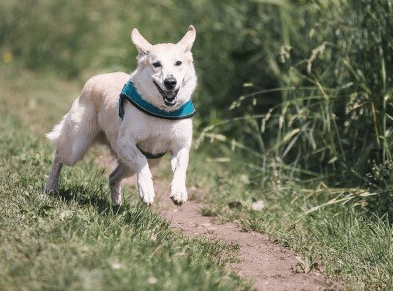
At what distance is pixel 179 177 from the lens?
4547mm

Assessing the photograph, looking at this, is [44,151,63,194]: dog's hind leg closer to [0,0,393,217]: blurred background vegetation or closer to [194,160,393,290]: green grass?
[194,160,393,290]: green grass

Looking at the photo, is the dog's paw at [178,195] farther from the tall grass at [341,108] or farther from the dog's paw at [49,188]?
the tall grass at [341,108]

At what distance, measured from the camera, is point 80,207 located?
4.55 meters

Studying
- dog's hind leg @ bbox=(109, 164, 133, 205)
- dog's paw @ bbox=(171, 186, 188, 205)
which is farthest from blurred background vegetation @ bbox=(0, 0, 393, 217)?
dog's paw @ bbox=(171, 186, 188, 205)

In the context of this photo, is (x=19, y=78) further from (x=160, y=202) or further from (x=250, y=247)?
(x=250, y=247)

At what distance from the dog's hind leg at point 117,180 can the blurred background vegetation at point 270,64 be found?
1.14m

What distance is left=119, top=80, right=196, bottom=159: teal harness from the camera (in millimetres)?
4625

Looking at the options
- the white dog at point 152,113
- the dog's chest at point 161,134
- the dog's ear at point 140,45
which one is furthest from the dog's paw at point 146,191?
the dog's ear at point 140,45

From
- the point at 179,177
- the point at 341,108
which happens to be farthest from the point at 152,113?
the point at 341,108

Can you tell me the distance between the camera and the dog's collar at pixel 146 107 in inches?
182

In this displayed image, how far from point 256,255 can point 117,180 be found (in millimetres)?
1342

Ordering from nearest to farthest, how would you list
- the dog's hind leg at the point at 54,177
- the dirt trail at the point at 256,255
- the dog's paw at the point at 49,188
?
the dirt trail at the point at 256,255, the dog's paw at the point at 49,188, the dog's hind leg at the point at 54,177

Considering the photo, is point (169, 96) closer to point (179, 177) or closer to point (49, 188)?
point (179, 177)

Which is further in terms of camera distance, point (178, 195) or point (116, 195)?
point (116, 195)
